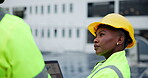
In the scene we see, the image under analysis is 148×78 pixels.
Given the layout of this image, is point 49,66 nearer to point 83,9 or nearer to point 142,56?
point 142,56

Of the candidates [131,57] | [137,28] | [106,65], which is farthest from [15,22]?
[137,28]

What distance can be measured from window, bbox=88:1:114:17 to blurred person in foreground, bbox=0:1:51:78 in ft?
91.0

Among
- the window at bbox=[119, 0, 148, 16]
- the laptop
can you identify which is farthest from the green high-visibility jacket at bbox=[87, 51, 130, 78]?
the window at bbox=[119, 0, 148, 16]

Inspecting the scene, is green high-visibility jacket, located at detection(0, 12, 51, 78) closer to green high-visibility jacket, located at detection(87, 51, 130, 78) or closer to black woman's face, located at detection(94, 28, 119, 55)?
green high-visibility jacket, located at detection(87, 51, 130, 78)

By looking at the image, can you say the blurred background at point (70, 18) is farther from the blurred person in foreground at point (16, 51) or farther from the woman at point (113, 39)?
the blurred person in foreground at point (16, 51)

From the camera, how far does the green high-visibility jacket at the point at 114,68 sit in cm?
154

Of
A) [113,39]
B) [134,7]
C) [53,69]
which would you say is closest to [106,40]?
[113,39]

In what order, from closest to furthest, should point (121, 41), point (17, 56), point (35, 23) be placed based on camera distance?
1. point (17, 56)
2. point (121, 41)
3. point (35, 23)

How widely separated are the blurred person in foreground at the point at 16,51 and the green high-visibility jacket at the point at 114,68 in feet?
1.99

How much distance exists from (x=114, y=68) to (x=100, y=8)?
28.5 metres

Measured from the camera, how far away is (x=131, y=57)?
15.1 meters

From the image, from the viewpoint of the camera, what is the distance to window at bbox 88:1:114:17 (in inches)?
1121

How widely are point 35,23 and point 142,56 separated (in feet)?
67.4

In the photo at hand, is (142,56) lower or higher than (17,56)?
lower
